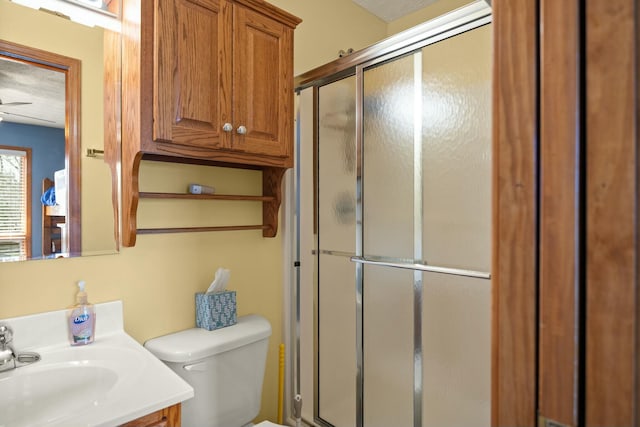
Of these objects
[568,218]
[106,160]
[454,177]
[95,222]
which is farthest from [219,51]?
[568,218]

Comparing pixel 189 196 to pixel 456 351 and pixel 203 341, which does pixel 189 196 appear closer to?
pixel 203 341

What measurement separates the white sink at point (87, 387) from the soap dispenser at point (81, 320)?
3cm

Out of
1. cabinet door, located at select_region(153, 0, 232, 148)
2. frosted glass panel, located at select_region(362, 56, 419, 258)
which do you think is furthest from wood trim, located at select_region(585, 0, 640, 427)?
cabinet door, located at select_region(153, 0, 232, 148)

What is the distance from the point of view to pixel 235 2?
4.41ft

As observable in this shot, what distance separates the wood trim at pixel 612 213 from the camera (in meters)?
0.36

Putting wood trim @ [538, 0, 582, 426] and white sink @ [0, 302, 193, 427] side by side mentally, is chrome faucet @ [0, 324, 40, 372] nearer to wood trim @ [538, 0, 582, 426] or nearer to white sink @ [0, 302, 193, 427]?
white sink @ [0, 302, 193, 427]

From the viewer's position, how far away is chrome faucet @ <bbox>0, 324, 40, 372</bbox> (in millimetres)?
997

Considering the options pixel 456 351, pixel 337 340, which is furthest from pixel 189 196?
pixel 456 351

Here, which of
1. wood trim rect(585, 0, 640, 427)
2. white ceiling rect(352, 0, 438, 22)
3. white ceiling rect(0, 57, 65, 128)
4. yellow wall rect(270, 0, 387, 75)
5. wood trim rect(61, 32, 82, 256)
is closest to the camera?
wood trim rect(585, 0, 640, 427)

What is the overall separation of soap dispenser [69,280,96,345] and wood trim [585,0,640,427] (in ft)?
4.47

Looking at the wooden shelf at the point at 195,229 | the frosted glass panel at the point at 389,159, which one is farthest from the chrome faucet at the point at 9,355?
the frosted glass panel at the point at 389,159

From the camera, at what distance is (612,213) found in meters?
0.37

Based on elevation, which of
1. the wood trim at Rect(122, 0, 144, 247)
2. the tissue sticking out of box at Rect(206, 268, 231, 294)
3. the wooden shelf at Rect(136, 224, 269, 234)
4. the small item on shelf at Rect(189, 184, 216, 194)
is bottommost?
the tissue sticking out of box at Rect(206, 268, 231, 294)

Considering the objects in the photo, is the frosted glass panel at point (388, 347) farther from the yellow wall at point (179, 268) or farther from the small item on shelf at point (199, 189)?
the small item on shelf at point (199, 189)
